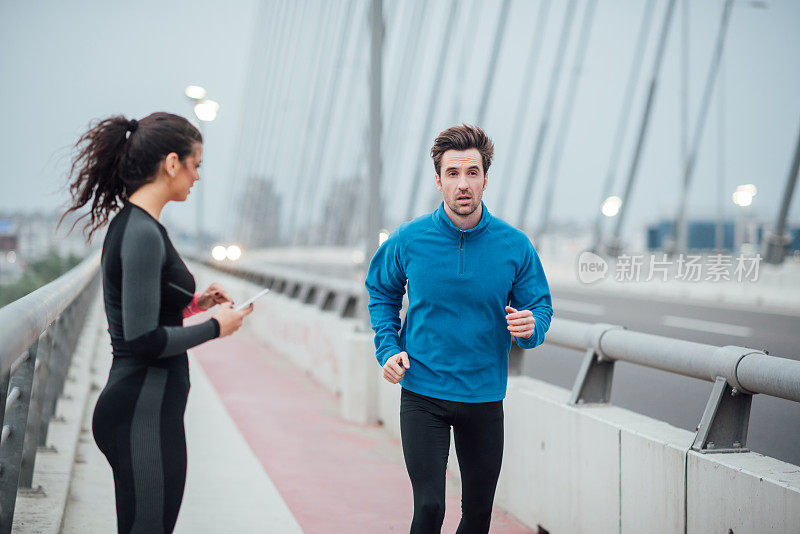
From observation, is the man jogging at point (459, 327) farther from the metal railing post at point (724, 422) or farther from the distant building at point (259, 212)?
the distant building at point (259, 212)

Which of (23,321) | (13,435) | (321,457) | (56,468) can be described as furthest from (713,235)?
(23,321)

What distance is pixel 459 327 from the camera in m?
3.26

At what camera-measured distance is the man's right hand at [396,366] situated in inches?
127

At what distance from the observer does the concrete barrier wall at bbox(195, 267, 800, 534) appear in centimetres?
314

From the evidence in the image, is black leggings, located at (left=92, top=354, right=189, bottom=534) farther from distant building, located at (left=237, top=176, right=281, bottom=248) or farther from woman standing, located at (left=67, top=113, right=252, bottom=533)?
distant building, located at (left=237, top=176, right=281, bottom=248)

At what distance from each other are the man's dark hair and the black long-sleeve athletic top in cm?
112

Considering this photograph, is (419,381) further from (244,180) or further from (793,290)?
(244,180)

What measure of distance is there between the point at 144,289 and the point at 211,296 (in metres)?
0.42

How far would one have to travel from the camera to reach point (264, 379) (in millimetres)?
11227

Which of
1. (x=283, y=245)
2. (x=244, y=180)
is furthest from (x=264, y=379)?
(x=244, y=180)

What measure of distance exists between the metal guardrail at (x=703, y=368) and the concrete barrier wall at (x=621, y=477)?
10 cm

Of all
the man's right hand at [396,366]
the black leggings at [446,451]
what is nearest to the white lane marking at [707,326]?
the black leggings at [446,451]

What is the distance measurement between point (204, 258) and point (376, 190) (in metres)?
29.1

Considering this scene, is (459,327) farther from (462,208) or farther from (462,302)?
(462,208)
